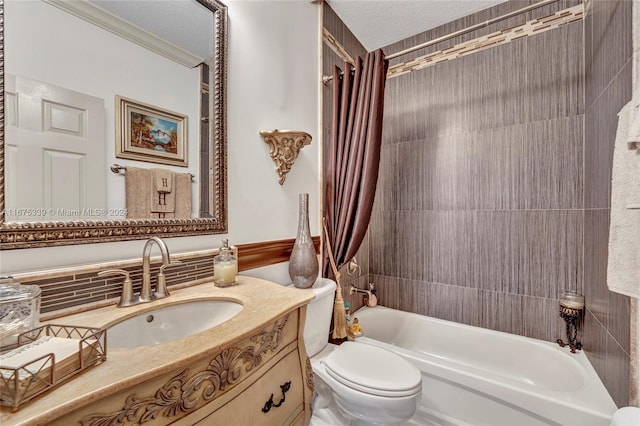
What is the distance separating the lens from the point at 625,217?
0.90m

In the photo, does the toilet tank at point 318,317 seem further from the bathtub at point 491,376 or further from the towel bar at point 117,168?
the towel bar at point 117,168

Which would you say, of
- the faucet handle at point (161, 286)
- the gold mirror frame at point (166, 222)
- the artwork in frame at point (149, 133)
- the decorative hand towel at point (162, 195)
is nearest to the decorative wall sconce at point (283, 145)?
the gold mirror frame at point (166, 222)

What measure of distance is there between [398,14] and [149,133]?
1915mm

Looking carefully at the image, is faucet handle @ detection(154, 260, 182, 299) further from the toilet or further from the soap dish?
the toilet

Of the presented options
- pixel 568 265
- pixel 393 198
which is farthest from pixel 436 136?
pixel 568 265

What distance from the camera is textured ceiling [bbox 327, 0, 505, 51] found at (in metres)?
1.84

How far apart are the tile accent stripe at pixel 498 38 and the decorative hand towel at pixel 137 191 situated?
6.02 ft

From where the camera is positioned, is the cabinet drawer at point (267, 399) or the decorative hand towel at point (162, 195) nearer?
the cabinet drawer at point (267, 399)

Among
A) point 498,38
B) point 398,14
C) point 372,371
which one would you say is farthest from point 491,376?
point 398,14

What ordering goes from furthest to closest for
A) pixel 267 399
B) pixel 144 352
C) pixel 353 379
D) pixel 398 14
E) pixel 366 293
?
pixel 366 293 → pixel 398 14 → pixel 353 379 → pixel 267 399 → pixel 144 352

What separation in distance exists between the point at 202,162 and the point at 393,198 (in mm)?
1627

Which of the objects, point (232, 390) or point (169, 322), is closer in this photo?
point (232, 390)

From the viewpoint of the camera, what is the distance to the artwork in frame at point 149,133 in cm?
87

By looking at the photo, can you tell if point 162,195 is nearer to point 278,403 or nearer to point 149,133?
point 149,133
